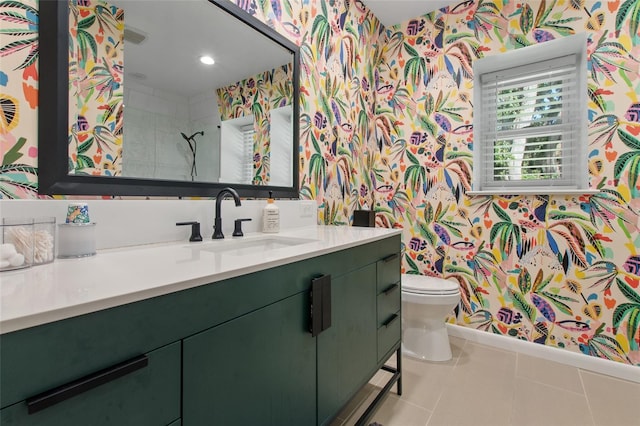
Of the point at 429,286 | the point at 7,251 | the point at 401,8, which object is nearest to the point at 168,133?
the point at 7,251

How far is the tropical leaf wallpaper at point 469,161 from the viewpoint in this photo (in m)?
1.84

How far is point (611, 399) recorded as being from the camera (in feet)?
5.34

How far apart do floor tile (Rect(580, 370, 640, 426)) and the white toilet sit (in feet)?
2.39

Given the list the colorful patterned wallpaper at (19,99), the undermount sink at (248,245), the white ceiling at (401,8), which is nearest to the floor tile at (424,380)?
the undermount sink at (248,245)

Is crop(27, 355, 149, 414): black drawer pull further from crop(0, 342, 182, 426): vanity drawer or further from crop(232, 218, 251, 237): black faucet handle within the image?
crop(232, 218, 251, 237): black faucet handle

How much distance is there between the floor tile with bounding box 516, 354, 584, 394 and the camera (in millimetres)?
1761

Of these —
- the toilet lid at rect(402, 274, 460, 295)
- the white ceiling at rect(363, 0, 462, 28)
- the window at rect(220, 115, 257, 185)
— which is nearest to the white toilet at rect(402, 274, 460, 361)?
the toilet lid at rect(402, 274, 460, 295)

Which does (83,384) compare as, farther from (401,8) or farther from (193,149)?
(401,8)

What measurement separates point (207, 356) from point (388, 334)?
1109 millimetres

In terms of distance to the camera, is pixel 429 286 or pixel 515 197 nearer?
pixel 429 286

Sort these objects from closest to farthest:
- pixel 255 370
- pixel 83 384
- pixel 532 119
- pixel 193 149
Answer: pixel 83 384 < pixel 255 370 < pixel 193 149 < pixel 532 119

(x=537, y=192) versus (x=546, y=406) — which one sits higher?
(x=537, y=192)

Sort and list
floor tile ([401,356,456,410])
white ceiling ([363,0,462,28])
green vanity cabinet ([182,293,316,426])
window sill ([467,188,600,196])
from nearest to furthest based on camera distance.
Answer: green vanity cabinet ([182,293,316,426]), floor tile ([401,356,456,410]), window sill ([467,188,600,196]), white ceiling ([363,0,462,28])

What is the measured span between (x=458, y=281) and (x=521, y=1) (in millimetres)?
2023
